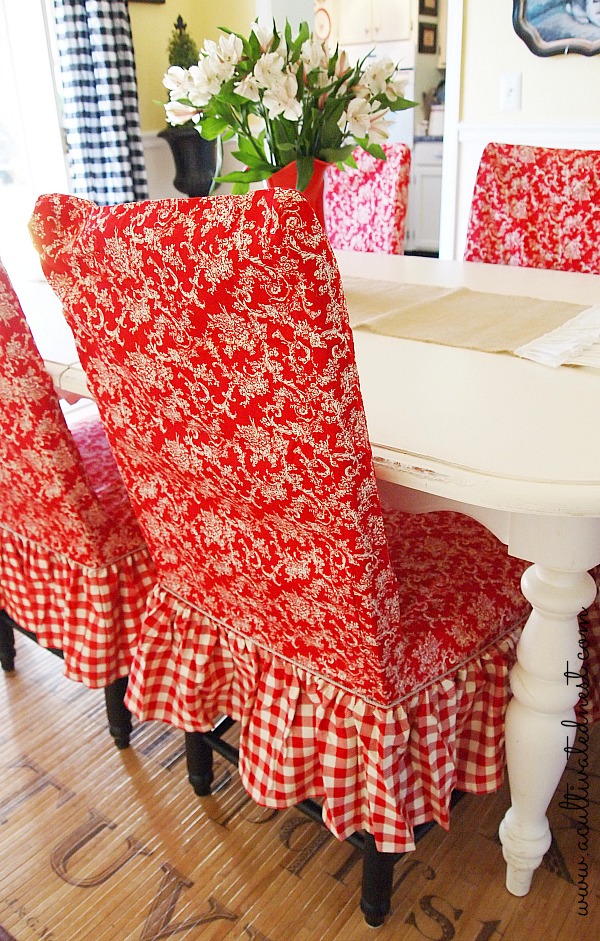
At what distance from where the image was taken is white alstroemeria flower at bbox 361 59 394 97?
4.70 feet

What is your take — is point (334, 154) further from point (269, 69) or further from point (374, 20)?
point (374, 20)

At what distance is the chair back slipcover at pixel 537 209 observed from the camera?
1.83m

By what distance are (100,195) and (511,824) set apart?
344 centimetres

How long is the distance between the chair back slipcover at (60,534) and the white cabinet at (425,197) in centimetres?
462

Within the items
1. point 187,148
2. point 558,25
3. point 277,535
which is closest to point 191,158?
point 187,148

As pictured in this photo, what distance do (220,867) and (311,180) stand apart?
4.21ft

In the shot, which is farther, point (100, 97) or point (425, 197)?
point (425, 197)

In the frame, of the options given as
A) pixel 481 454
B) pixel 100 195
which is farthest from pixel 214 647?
pixel 100 195

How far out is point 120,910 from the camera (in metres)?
1.24

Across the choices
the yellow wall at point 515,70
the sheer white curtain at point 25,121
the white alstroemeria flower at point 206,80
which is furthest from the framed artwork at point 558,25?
the sheer white curtain at point 25,121

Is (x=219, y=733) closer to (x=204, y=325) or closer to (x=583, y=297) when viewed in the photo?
(x=204, y=325)

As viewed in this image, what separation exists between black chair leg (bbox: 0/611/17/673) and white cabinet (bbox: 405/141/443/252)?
4.53m

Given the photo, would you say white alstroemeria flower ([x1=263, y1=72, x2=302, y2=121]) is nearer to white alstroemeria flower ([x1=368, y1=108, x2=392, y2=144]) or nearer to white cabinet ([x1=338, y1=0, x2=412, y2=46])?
white alstroemeria flower ([x1=368, y1=108, x2=392, y2=144])

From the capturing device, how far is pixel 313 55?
1.41m
